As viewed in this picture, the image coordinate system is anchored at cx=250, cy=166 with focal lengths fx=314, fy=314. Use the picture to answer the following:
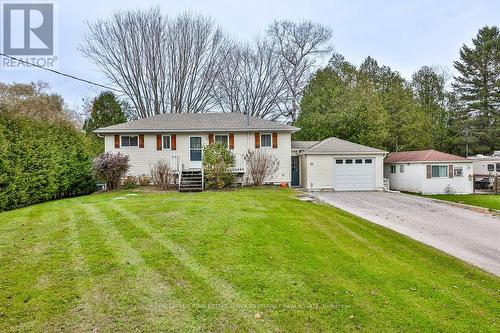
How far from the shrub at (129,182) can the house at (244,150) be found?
1120mm

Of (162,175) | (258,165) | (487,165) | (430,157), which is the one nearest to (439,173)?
(430,157)

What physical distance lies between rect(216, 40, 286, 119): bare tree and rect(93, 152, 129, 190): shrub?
15674 millimetres

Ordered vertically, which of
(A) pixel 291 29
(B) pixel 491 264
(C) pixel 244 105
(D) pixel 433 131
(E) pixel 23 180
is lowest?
(B) pixel 491 264

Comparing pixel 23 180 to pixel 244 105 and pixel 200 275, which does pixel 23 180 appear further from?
pixel 244 105

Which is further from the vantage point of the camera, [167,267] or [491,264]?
[491,264]

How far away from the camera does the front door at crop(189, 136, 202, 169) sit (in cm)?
1794

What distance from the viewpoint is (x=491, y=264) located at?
18.5 ft

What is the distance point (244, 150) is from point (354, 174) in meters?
6.35

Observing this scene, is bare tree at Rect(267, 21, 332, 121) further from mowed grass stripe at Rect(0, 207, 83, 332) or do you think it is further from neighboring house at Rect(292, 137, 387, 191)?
mowed grass stripe at Rect(0, 207, 83, 332)

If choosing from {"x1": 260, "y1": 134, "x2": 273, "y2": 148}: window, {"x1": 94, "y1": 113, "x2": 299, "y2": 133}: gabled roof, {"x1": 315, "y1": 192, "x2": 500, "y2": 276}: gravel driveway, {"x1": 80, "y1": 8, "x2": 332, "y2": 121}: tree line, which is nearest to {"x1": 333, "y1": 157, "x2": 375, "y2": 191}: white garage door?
{"x1": 315, "y1": 192, "x2": 500, "y2": 276}: gravel driveway

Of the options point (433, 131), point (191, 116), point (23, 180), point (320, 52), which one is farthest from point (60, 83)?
point (433, 131)

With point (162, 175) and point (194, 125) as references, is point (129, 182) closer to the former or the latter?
point (162, 175)

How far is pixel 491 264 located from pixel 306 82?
26361mm

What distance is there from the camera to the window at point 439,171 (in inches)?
760
